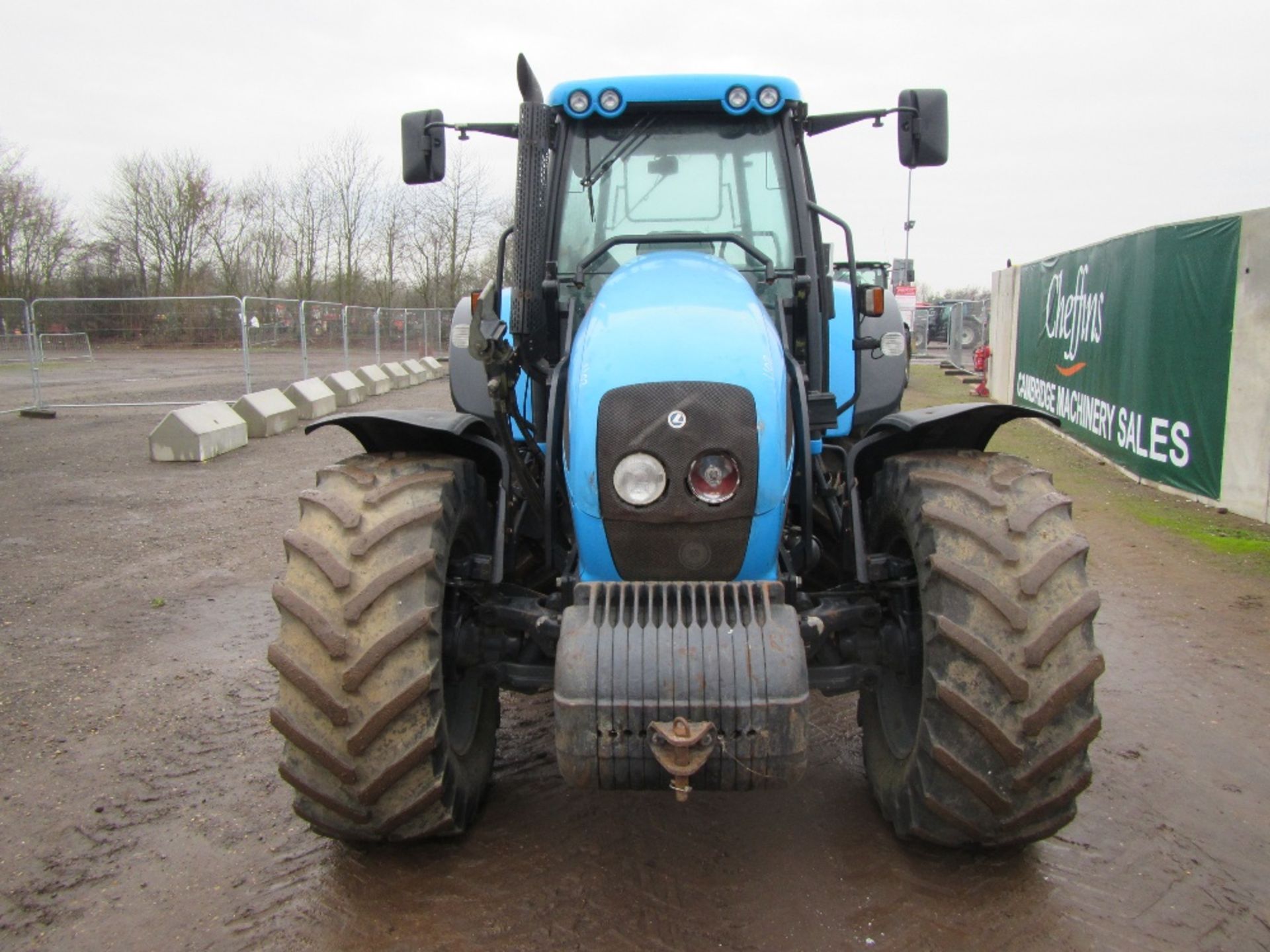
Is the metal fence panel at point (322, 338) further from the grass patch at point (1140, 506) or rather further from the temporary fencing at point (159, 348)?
the grass patch at point (1140, 506)

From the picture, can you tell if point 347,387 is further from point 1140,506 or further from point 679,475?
point 679,475

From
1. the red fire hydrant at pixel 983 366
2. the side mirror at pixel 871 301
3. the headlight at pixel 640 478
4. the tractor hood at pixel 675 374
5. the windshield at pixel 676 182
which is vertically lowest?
the red fire hydrant at pixel 983 366

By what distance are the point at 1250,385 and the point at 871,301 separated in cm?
579

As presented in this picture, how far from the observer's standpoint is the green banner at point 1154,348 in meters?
8.99

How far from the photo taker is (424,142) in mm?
4219

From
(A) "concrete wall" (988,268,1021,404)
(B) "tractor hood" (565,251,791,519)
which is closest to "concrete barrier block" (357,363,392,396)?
(A) "concrete wall" (988,268,1021,404)

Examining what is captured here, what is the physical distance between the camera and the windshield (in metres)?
4.28

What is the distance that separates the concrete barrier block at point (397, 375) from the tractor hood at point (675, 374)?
20.4 meters

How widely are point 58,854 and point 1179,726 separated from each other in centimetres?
462

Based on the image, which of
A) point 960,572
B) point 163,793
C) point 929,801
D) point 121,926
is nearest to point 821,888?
point 929,801

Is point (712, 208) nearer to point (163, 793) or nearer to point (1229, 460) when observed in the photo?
point (163, 793)

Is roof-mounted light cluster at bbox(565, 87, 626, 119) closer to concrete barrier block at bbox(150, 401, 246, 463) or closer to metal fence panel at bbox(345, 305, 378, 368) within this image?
concrete barrier block at bbox(150, 401, 246, 463)

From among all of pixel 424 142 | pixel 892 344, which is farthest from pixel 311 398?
pixel 424 142

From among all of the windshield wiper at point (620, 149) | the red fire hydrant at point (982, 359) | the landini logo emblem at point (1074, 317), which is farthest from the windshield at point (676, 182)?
the red fire hydrant at point (982, 359)
